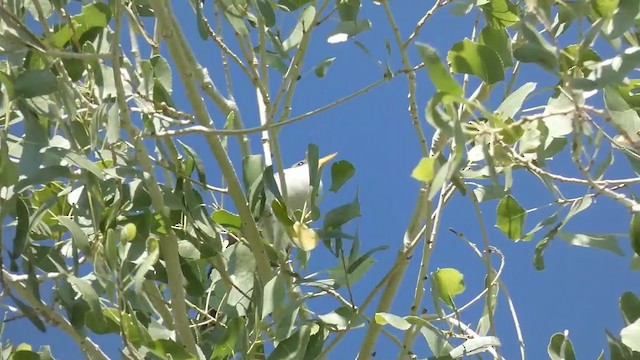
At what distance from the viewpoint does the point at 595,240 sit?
58 cm

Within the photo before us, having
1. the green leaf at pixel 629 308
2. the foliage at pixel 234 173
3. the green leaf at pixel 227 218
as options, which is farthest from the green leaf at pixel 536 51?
the green leaf at pixel 227 218

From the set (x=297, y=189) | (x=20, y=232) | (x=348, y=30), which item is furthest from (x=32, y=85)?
(x=297, y=189)

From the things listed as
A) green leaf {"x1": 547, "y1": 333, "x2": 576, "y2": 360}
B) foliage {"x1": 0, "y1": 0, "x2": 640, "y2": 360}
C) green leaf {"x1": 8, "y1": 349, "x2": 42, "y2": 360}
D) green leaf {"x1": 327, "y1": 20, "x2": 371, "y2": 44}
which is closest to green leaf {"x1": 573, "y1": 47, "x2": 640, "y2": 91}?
foliage {"x1": 0, "y1": 0, "x2": 640, "y2": 360}

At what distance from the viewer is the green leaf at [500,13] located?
0.68m

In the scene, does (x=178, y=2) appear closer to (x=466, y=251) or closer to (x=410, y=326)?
(x=466, y=251)

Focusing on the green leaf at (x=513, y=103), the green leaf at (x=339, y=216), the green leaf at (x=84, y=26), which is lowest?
the green leaf at (x=339, y=216)

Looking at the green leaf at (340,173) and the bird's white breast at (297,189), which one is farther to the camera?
the bird's white breast at (297,189)

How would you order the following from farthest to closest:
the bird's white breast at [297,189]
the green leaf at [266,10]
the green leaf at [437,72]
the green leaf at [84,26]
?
the bird's white breast at [297,189] → the green leaf at [266,10] → the green leaf at [84,26] → the green leaf at [437,72]

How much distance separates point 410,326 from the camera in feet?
2.31

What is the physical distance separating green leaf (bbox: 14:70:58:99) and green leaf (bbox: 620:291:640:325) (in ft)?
1.30

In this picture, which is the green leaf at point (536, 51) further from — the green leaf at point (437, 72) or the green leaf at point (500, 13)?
the green leaf at point (500, 13)

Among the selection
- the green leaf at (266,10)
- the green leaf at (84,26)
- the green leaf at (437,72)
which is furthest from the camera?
the green leaf at (266,10)

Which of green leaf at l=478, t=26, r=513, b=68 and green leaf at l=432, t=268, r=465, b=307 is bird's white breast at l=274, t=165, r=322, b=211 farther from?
green leaf at l=478, t=26, r=513, b=68

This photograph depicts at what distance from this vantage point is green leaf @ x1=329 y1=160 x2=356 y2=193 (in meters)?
0.80
